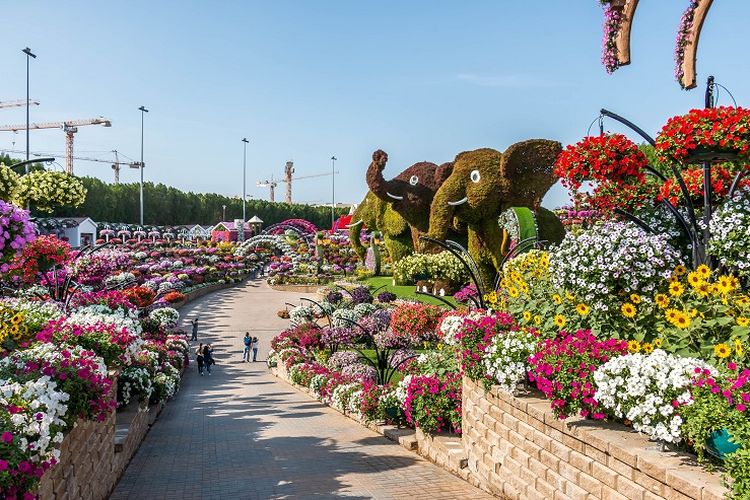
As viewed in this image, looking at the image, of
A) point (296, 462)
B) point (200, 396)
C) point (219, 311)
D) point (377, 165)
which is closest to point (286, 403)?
point (200, 396)

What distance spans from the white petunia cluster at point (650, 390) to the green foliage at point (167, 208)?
68.5 m

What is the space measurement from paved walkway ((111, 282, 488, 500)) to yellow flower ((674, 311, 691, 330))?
2759 millimetres

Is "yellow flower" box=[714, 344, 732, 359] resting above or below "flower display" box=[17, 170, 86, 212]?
below

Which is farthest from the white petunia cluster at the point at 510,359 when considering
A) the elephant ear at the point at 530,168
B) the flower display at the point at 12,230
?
the elephant ear at the point at 530,168

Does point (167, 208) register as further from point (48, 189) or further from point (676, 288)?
point (676, 288)

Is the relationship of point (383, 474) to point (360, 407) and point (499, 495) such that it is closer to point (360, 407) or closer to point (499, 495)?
point (499, 495)

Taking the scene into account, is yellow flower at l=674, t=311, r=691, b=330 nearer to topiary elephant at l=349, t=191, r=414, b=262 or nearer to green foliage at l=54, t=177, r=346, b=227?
topiary elephant at l=349, t=191, r=414, b=262

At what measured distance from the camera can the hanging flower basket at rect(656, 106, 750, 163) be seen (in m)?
5.71

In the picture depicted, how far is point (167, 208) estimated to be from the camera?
8562cm

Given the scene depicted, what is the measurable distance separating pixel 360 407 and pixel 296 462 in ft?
8.62

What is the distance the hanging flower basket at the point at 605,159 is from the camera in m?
6.48

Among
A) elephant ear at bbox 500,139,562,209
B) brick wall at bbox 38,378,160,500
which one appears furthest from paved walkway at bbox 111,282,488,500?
elephant ear at bbox 500,139,562,209

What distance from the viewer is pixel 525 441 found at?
5855 mm

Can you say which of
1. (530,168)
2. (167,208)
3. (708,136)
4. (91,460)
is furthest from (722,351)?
(167,208)
